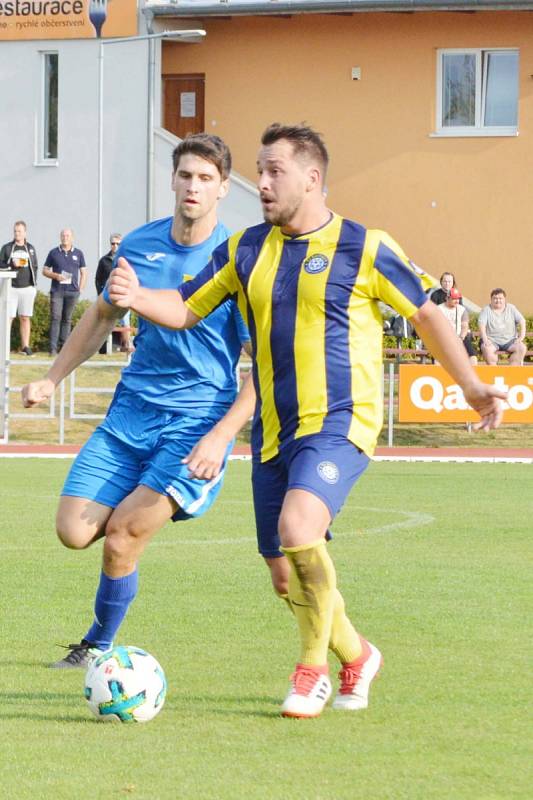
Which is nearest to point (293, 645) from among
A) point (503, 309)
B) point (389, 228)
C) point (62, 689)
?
point (62, 689)

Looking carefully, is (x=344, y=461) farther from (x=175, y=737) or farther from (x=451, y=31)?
(x=451, y=31)

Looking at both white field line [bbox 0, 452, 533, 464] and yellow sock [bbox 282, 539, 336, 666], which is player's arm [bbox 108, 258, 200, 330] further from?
white field line [bbox 0, 452, 533, 464]

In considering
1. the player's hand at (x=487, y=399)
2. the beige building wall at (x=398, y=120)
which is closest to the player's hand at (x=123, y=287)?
the player's hand at (x=487, y=399)

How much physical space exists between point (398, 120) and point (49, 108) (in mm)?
7957

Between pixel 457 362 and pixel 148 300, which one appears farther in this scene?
pixel 148 300

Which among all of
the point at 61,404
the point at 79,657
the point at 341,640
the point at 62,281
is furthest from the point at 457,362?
the point at 62,281

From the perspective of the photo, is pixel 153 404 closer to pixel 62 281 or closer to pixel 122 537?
pixel 122 537

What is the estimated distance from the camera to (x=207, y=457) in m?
6.04

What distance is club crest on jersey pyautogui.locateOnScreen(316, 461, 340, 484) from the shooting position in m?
5.61

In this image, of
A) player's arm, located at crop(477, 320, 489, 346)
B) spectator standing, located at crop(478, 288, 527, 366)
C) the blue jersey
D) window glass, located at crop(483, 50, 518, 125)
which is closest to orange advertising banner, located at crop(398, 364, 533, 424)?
spectator standing, located at crop(478, 288, 527, 366)

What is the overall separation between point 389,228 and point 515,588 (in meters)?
25.0

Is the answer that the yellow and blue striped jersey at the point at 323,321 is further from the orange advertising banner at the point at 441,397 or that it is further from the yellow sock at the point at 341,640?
the orange advertising banner at the point at 441,397

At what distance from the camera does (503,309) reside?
24047 millimetres

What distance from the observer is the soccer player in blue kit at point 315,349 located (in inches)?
223
